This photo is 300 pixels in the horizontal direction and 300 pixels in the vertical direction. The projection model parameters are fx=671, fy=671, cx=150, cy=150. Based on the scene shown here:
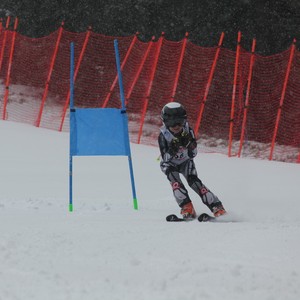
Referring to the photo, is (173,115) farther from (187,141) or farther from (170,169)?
(170,169)

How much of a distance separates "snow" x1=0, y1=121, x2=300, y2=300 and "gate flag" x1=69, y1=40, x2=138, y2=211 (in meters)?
0.75

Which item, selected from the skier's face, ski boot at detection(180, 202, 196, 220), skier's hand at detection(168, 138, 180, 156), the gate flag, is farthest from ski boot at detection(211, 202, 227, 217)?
the gate flag

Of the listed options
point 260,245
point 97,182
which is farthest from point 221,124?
point 260,245

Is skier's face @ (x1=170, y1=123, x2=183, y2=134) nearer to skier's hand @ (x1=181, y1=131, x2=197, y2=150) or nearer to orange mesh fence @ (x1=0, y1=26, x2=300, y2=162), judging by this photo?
skier's hand @ (x1=181, y1=131, x2=197, y2=150)

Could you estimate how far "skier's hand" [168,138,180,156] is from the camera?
7879 mm

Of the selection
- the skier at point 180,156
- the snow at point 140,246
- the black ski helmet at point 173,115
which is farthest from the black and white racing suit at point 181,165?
the snow at point 140,246

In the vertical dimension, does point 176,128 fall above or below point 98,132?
above

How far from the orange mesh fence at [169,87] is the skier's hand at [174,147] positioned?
825 cm

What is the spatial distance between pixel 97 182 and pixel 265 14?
495 inches

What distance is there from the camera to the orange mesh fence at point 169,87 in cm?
1698

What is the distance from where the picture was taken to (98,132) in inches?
333

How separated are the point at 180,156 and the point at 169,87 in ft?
32.9

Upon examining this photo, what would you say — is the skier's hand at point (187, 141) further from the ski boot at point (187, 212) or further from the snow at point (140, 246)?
the snow at point (140, 246)

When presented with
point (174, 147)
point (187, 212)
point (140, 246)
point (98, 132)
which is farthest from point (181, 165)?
point (140, 246)
